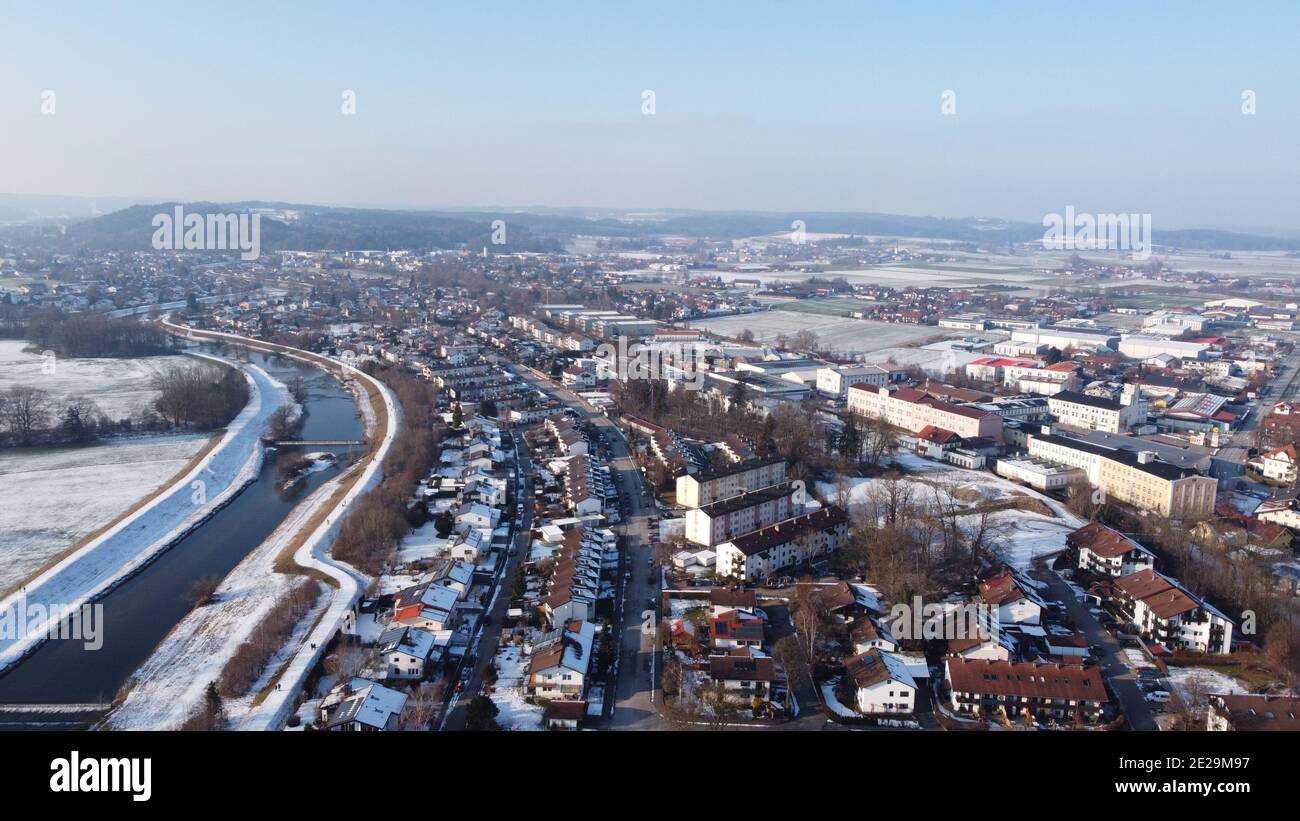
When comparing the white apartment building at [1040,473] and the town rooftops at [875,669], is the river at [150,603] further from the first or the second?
the white apartment building at [1040,473]

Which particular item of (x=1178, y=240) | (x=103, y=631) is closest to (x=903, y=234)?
(x=1178, y=240)

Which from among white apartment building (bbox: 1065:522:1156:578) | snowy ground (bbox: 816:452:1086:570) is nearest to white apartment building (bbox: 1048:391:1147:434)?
snowy ground (bbox: 816:452:1086:570)

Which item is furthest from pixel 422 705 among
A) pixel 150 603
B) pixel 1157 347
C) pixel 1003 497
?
pixel 1157 347

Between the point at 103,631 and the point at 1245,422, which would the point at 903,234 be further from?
the point at 103,631

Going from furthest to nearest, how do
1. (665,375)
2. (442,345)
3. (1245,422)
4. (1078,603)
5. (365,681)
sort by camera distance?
(442,345) < (665,375) < (1245,422) < (1078,603) < (365,681)

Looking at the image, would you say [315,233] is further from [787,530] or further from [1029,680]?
[1029,680]

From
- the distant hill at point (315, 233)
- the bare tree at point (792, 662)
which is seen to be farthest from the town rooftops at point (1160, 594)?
the distant hill at point (315, 233)

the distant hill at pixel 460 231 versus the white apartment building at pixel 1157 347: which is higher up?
the distant hill at pixel 460 231

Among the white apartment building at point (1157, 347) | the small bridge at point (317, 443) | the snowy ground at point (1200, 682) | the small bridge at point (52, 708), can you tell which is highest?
the white apartment building at point (1157, 347)
